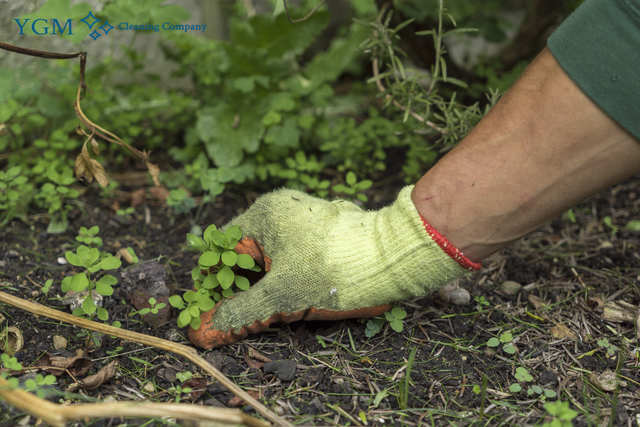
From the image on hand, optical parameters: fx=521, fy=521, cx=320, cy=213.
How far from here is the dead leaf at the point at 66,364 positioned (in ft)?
4.96

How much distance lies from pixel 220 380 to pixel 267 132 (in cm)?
131

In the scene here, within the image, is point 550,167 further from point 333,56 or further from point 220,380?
point 333,56

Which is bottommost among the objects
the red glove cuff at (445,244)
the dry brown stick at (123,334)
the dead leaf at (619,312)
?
the dead leaf at (619,312)

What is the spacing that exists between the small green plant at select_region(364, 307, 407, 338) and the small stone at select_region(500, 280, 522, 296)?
0.47 metres

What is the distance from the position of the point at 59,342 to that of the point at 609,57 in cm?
177

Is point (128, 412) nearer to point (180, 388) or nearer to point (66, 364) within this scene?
point (180, 388)

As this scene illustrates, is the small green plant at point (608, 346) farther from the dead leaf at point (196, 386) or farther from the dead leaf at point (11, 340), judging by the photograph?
the dead leaf at point (11, 340)

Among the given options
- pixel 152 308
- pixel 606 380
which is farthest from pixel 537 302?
pixel 152 308

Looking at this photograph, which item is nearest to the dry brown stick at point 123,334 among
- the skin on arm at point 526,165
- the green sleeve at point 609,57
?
the skin on arm at point 526,165

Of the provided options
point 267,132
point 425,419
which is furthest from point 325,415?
point 267,132

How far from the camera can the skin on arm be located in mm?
1374

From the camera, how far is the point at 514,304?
1.90 meters

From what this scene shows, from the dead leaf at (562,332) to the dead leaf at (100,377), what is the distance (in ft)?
4.62

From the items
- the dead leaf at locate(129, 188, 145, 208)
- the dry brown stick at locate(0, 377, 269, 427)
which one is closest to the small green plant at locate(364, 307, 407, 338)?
the dry brown stick at locate(0, 377, 269, 427)
